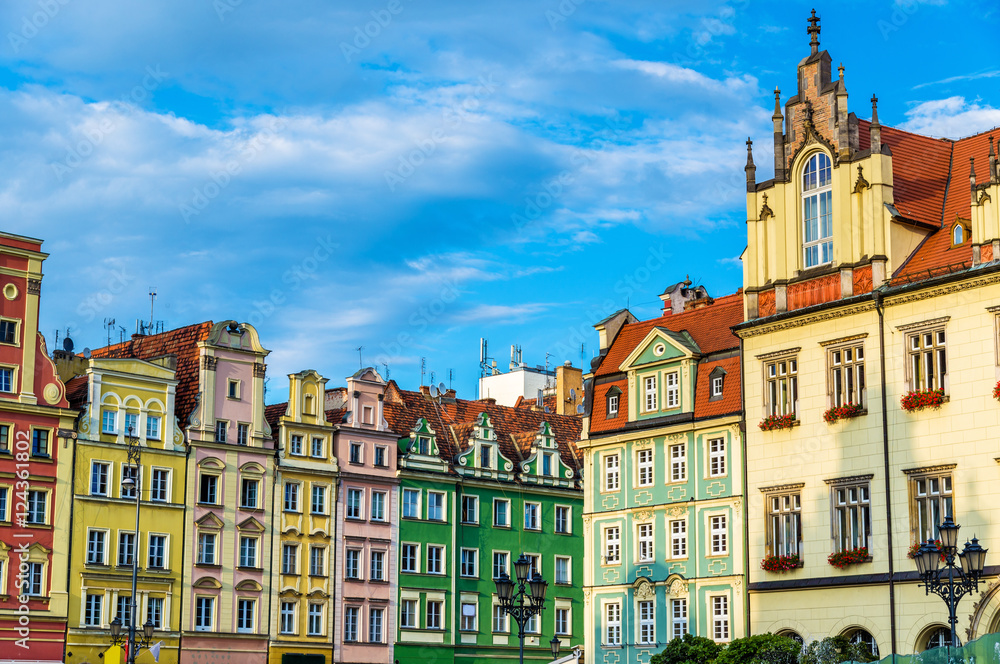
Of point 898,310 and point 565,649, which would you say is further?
point 565,649

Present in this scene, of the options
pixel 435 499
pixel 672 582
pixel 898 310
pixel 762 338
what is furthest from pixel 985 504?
pixel 435 499

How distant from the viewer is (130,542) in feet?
242

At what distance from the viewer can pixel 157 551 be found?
246ft

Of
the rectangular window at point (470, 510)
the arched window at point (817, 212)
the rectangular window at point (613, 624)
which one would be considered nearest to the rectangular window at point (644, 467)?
the rectangular window at point (613, 624)

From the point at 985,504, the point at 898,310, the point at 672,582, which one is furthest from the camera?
the point at 672,582

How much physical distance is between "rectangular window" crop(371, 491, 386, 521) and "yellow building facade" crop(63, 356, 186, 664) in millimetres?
11689

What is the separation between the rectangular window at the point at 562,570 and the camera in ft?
293

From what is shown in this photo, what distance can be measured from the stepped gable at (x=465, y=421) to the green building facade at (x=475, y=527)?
84 mm

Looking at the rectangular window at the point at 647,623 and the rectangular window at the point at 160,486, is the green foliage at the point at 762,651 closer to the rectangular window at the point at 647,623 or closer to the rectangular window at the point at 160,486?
the rectangular window at the point at 647,623

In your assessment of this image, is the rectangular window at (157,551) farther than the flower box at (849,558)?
Yes

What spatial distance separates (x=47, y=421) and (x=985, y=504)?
43.4 meters

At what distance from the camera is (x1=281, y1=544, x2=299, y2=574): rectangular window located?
79750mm

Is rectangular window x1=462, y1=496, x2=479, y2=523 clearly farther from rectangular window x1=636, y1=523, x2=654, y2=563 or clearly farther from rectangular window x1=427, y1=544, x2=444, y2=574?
rectangular window x1=636, y1=523, x2=654, y2=563

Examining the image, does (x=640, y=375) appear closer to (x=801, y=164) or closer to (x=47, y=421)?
(x=801, y=164)
